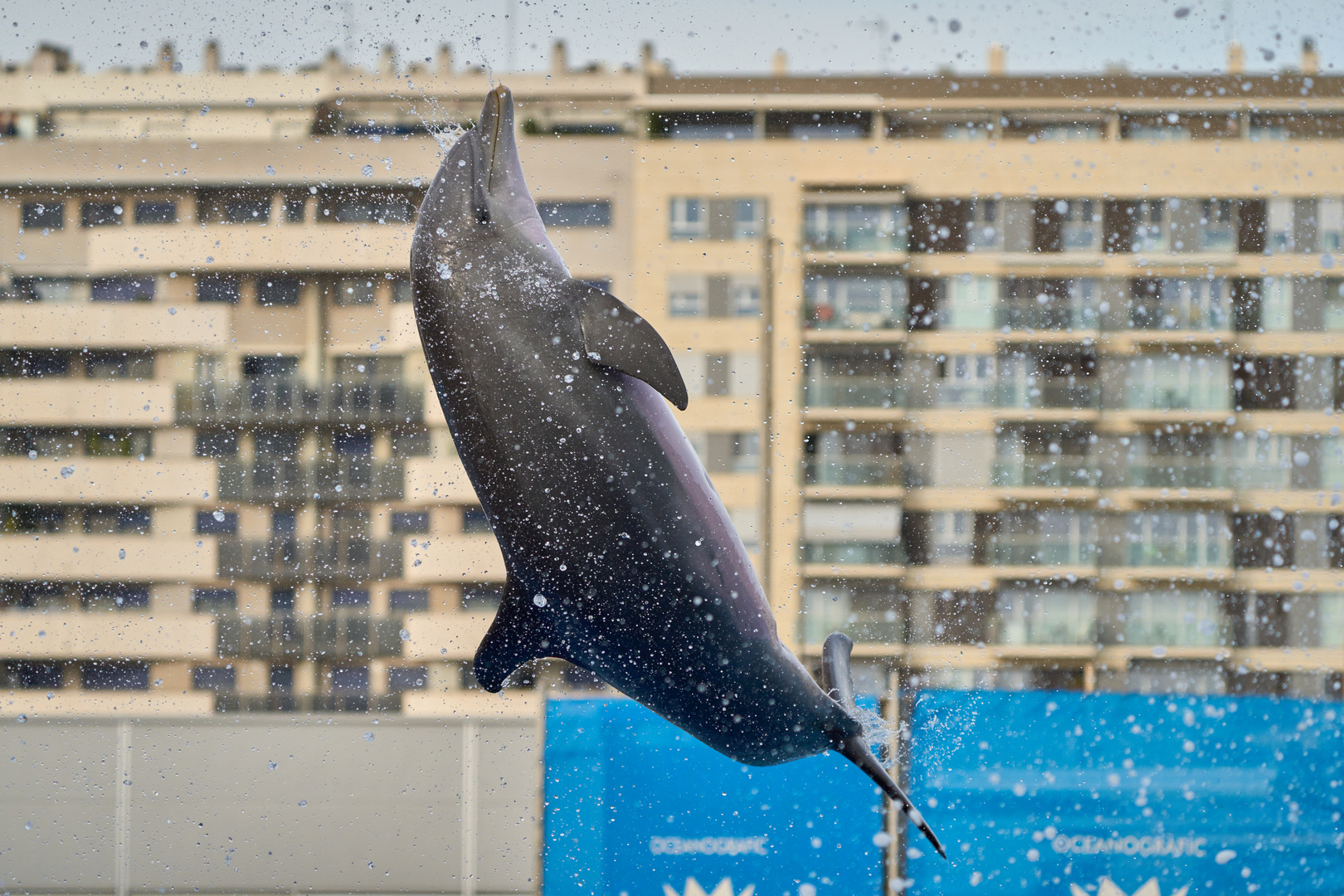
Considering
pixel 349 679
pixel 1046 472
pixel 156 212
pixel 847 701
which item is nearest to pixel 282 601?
pixel 349 679

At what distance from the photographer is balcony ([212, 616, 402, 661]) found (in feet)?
27.7

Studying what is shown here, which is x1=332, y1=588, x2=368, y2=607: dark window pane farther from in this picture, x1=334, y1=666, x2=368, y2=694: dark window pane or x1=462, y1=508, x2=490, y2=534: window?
x1=334, y1=666, x2=368, y2=694: dark window pane

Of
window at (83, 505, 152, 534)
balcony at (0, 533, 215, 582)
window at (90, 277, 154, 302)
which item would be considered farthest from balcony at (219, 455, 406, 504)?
window at (90, 277, 154, 302)

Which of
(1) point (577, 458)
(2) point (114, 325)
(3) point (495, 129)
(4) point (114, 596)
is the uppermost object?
(2) point (114, 325)

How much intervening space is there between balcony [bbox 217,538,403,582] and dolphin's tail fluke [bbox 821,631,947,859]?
19.7 ft

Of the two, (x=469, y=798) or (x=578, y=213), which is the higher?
(x=578, y=213)

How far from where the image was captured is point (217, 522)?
8.67 metres

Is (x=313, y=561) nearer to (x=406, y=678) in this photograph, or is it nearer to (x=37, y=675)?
(x=406, y=678)

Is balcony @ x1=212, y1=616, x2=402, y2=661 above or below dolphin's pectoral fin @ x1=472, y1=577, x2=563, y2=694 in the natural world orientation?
below

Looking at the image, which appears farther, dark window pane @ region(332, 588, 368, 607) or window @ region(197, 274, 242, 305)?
dark window pane @ region(332, 588, 368, 607)

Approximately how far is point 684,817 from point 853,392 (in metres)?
3.40

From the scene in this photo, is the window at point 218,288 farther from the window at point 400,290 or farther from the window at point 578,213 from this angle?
the window at point 578,213

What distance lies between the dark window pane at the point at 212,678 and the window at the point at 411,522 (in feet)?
6.30

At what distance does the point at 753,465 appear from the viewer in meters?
7.05
